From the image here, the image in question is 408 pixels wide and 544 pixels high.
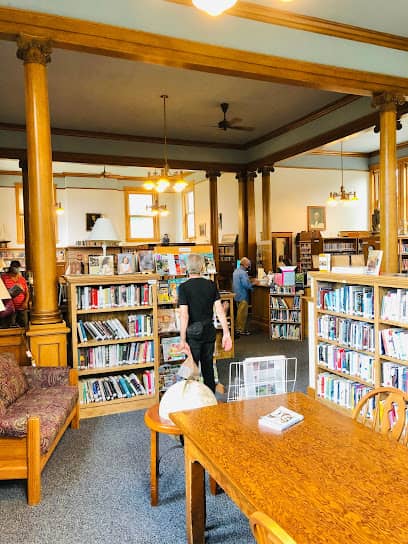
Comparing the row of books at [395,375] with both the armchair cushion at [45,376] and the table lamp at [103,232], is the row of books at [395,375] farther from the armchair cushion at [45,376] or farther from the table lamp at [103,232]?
the table lamp at [103,232]

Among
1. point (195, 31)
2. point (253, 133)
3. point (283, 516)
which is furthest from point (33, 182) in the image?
point (253, 133)

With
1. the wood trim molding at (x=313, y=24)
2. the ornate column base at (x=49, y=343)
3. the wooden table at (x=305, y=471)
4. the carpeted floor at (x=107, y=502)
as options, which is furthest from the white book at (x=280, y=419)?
the wood trim molding at (x=313, y=24)

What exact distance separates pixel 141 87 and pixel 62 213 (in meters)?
8.47

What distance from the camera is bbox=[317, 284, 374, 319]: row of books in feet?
13.5

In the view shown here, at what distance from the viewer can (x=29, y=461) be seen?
2.97 metres

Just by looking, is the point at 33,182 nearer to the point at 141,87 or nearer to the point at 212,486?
the point at 212,486

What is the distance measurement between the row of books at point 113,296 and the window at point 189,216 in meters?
10.1

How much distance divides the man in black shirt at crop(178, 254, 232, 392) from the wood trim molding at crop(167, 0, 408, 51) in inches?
95.7

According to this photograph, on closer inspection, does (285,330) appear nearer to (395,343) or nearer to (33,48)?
(395,343)

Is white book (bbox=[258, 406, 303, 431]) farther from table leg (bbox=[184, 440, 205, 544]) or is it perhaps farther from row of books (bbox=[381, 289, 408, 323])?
row of books (bbox=[381, 289, 408, 323])

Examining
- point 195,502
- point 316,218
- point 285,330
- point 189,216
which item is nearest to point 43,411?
point 195,502

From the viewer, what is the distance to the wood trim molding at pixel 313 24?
14.7 feet

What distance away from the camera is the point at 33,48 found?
391 cm

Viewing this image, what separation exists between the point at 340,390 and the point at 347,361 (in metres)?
0.31
